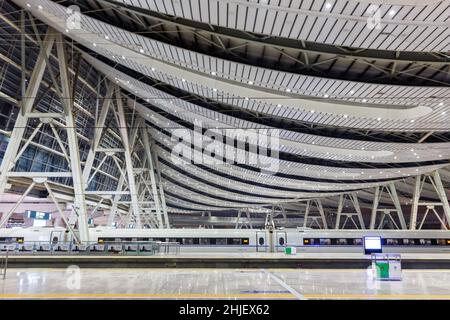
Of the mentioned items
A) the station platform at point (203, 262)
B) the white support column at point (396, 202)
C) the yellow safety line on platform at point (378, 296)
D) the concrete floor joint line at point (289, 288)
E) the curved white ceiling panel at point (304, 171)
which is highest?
the curved white ceiling panel at point (304, 171)

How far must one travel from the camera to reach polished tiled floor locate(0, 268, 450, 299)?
7.90 meters

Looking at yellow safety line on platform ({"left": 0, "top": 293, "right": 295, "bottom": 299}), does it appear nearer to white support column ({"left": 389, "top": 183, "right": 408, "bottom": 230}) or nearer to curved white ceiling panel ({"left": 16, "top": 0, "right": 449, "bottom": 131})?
curved white ceiling panel ({"left": 16, "top": 0, "right": 449, "bottom": 131})

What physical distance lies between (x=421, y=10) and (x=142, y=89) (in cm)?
1640

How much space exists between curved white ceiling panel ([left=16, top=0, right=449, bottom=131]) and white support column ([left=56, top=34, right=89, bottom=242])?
2239 millimetres

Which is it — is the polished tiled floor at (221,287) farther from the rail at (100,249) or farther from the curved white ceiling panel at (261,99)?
the rail at (100,249)

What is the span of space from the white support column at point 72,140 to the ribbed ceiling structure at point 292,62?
1.59 metres

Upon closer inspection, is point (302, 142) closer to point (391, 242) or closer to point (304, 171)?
point (391, 242)

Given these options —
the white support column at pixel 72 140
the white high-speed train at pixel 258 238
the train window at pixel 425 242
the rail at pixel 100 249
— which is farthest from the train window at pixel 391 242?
the white support column at pixel 72 140

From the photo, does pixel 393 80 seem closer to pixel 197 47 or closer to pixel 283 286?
pixel 197 47

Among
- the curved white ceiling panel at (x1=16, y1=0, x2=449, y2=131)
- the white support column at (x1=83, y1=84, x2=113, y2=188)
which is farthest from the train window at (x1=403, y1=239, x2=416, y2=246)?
the white support column at (x1=83, y1=84, x2=113, y2=188)

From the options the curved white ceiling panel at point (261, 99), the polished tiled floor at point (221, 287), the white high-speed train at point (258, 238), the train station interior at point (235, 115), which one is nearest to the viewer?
the polished tiled floor at point (221, 287)

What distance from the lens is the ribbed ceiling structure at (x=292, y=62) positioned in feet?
37.3
